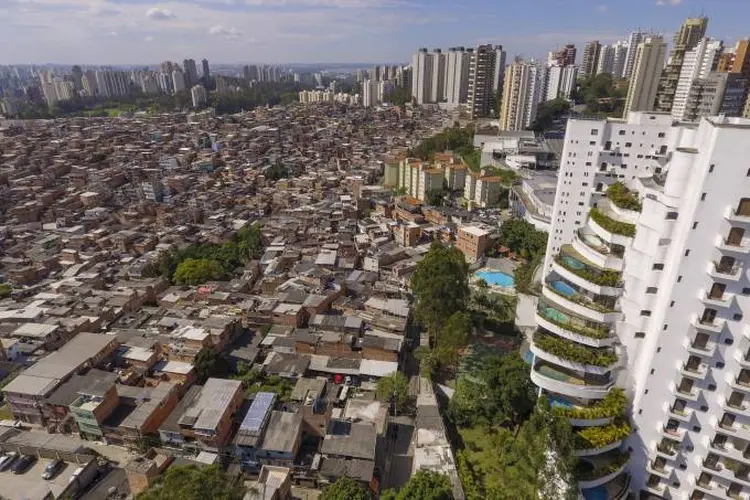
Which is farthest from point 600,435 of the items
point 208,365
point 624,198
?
point 208,365

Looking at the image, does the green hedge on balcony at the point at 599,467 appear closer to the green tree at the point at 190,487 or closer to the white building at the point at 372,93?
the green tree at the point at 190,487

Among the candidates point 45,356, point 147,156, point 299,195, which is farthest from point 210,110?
point 45,356

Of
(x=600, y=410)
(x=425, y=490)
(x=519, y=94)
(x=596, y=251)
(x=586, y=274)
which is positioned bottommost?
(x=425, y=490)

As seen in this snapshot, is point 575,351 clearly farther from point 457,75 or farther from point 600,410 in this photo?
point 457,75

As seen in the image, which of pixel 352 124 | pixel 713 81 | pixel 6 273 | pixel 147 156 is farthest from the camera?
pixel 352 124

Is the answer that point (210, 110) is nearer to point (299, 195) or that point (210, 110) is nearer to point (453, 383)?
point (299, 195)

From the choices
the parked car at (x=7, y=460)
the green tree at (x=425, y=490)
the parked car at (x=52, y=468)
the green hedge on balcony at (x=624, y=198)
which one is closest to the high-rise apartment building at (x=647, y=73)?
the green hedge on balcony at (x=624, y=198)
